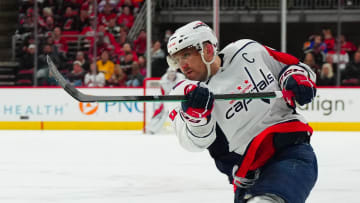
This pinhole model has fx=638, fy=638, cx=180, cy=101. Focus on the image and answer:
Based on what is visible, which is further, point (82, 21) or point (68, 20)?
point (68, 20)

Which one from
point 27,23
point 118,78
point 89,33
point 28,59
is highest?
point 27,23

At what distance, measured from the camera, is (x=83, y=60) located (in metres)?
9.88

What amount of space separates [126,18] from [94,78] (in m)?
2.13

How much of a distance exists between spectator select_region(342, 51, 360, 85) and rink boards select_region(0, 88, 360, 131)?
209 mm

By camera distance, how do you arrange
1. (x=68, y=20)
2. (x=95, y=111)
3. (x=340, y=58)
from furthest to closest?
(x=68, y=20) < (x=340, y=58) < (x=95, y=111)

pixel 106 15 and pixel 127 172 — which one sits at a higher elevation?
pixel 106 15

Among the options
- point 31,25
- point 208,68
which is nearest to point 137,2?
point 31,25

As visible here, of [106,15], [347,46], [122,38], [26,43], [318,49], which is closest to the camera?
[318,49]

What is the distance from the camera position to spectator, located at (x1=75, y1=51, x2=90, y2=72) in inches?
Answer: 382

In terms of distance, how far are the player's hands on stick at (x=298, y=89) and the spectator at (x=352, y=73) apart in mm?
6949

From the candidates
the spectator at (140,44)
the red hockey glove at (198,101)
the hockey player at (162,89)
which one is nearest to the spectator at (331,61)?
the hockey player at (162,89)

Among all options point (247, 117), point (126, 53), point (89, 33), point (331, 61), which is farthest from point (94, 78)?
point (247, 117)

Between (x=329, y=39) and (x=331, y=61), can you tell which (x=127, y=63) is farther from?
(x=329, y=39)

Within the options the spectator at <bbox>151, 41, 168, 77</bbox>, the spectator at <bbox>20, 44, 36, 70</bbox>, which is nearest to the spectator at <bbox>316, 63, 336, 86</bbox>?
the spectator at <bbox>151, 41, 168, 77</bbox>
